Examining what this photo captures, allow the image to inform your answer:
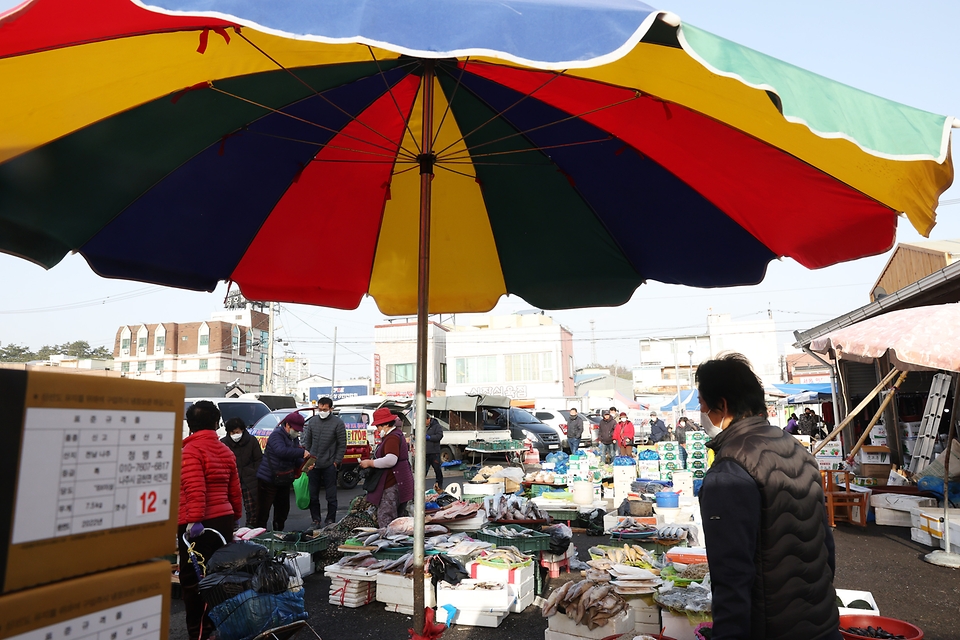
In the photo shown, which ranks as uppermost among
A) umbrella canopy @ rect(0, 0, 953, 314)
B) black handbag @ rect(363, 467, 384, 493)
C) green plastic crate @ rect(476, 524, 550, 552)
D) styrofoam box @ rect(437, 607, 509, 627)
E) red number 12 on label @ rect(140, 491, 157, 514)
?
umbrella canopy @ rect(0, 0, 953, 314)

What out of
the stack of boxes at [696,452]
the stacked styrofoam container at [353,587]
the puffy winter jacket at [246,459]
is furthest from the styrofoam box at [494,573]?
the stack of boxes at [696,452]

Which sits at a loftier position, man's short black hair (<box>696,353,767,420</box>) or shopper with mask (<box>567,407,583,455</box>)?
man's short black hair (<box>696,353,767,420</box>)

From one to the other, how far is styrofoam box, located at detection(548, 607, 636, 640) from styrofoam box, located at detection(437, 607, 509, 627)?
38.2 inches

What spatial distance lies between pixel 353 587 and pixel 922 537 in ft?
26.7

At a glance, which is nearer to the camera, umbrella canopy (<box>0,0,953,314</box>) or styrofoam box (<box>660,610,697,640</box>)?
umbrella canopy (<box>0,0,953,314</box>)

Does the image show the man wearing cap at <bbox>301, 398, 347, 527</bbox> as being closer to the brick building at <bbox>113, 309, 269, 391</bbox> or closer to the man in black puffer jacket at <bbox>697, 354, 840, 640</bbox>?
the man in black puffer jacket at <bbox>697, 354, 840, 640</bbox>

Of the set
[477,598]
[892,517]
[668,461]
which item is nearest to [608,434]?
[668,461]

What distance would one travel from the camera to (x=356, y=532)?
7543mm

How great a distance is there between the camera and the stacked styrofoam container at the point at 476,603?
213 inches

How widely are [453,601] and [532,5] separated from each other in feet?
16.6

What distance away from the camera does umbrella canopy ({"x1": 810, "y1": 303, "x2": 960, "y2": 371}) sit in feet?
22.9

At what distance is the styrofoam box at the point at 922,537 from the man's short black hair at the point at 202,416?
9487 millimetres

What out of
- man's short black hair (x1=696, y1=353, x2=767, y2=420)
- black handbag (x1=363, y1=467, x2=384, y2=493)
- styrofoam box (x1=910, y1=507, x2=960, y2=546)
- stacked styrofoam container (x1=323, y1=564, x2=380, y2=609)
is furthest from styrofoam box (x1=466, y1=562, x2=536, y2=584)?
styrofoam box (x1=910, y1=507, x2=960, y2=546)

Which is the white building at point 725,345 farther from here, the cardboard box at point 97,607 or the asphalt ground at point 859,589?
the cardboard box at point 97,607
